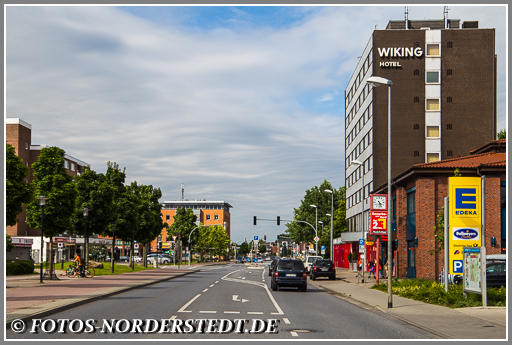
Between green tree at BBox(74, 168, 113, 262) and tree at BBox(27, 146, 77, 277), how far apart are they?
7.88m

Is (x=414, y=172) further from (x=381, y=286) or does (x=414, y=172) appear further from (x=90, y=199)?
(x=90, y=199)

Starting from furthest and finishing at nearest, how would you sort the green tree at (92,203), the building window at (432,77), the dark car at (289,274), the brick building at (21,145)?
the brick building at (21,145) < the building window at (432,77) < the green tree at (92,203) < the dark car at (289,274)

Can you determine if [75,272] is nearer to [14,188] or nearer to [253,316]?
[14,188]

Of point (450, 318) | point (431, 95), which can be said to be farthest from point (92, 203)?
point (431, 95)

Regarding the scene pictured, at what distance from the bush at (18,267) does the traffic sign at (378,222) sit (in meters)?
27.7

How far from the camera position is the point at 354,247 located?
78812 millimetres

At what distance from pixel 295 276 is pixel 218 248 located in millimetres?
113460

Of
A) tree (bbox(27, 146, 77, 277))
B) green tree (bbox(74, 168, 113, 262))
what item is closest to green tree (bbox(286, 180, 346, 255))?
green tree (bbox(74, 168, 113, 262))

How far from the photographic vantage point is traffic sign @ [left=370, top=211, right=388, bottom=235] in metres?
32.5

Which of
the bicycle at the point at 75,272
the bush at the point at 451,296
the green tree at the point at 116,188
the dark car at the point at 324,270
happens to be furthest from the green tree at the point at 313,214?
the bush at the point at 451,296

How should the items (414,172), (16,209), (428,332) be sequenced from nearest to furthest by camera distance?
(428,332), (16,209), (414,172)

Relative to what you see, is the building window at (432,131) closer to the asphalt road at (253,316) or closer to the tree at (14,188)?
the asphalt road at (253,316)

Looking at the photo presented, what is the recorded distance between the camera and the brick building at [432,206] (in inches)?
1506

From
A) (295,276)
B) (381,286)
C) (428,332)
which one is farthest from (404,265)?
(428,332)
